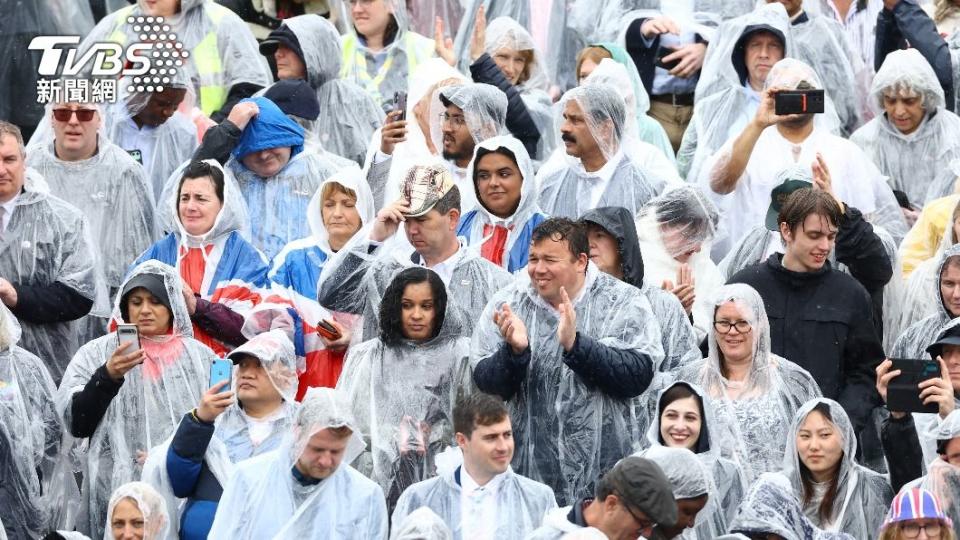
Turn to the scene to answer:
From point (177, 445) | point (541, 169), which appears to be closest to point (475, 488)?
point (177, 445)

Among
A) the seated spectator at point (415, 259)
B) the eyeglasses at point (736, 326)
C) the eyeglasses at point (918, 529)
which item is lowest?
the eyeglasses at point (918, 529)

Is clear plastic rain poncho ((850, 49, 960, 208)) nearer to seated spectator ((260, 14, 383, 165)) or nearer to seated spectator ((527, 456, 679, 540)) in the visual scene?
seated spectator ((260, 14, 383, 165))

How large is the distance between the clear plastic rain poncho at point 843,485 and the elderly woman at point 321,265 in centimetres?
217

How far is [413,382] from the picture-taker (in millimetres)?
10594

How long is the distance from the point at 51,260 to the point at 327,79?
95.0 inches

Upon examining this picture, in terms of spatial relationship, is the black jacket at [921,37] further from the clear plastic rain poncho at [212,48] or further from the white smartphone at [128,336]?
the white smartphone at [128,336]

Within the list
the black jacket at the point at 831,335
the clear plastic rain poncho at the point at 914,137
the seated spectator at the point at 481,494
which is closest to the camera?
the seated spectator at the point at 481,494

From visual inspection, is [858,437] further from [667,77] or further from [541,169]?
[667,77]

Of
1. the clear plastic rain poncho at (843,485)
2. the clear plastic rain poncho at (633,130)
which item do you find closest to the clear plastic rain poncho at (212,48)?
the clear plastic rain poncho at (633,130)

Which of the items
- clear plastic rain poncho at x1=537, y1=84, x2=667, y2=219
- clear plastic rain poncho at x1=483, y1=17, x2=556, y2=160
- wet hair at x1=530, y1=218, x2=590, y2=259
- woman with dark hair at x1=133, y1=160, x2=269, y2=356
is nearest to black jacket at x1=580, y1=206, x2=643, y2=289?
wet hair at x1=530, y1=218, x2=590, y2=259

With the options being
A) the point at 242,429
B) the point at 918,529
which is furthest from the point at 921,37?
the point at 242,429

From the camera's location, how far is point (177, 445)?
33.6 feet

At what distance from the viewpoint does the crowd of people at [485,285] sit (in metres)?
10.0

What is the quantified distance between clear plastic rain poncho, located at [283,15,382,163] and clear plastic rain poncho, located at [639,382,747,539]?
4028mm
